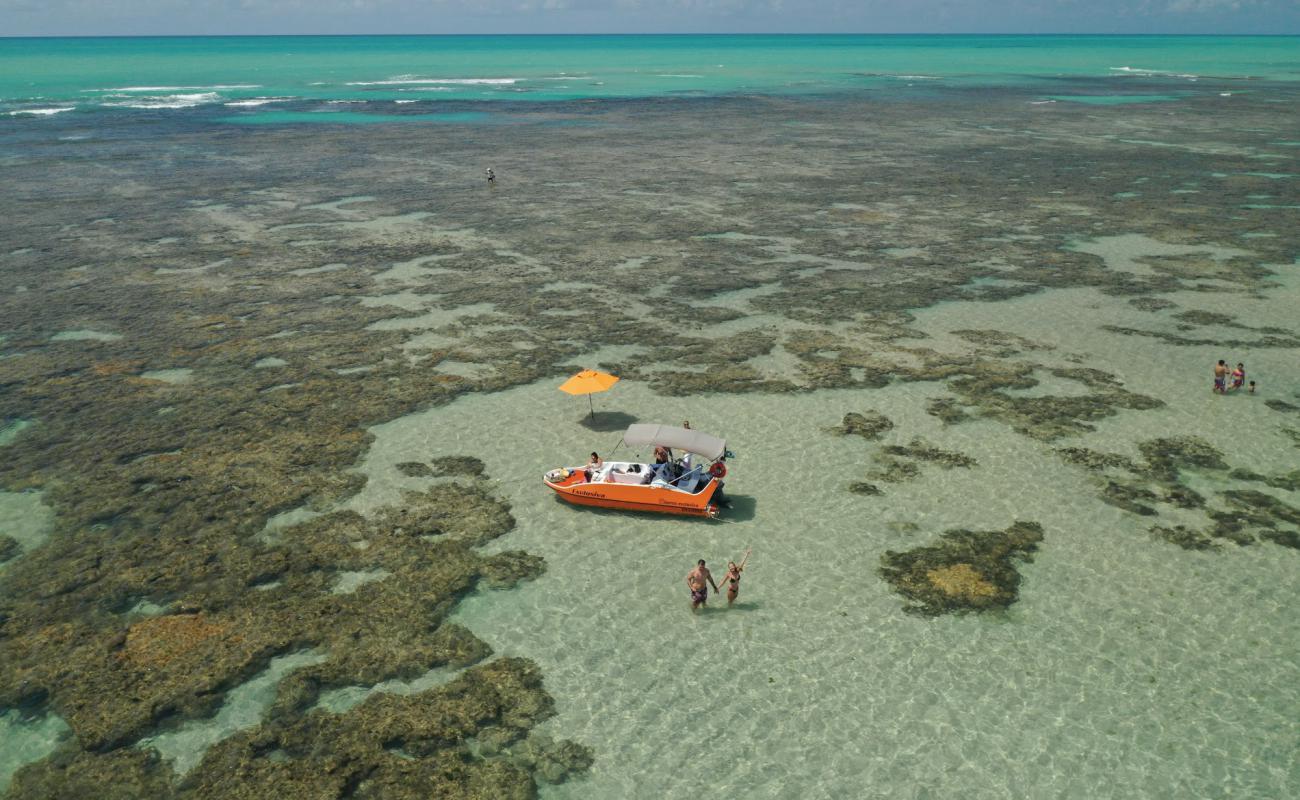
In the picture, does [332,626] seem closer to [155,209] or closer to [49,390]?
[49,390]

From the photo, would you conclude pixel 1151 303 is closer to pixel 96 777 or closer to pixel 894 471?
pixel 894 471

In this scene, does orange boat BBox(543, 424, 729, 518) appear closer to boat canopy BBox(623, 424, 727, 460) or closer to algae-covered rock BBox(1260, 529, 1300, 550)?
boat canopy BBox(623, 424, 727, 460)

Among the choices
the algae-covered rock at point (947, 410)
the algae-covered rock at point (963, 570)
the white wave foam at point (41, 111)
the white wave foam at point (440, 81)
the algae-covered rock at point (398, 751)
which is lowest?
the algae-covered rock at point (398, 751)

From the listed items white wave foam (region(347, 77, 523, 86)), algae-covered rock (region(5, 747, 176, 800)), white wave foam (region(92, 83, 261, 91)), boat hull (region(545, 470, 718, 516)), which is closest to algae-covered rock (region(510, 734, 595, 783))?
algae-covered rock (region(5, 747, 176, 800))

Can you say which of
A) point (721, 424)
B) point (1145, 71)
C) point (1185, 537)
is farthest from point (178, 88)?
point (1145, 71)

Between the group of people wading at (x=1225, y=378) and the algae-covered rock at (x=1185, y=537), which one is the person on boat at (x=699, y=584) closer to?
the algae-covered rock at (x=1185, y=537)

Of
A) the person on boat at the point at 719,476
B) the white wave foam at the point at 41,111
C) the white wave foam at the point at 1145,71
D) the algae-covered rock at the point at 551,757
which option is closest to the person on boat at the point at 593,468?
the person on boat at the point at 719,476

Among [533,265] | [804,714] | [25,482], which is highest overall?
[533,265]

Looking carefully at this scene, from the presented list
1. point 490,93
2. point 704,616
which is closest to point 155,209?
point 704,616
